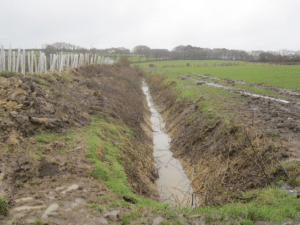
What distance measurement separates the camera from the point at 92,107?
470 inches

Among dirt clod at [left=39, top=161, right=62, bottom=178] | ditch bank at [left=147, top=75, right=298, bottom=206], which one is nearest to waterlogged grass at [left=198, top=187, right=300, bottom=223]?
ditch bank at [left=147, top=75, right=298, bottom=206]

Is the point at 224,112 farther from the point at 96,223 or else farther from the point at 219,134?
the point at 96,223

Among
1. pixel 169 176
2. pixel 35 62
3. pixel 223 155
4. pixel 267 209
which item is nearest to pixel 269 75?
pixel 223 155

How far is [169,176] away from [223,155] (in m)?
2.92

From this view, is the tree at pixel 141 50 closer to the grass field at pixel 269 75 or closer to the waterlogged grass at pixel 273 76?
the grass field at pixel 269 75

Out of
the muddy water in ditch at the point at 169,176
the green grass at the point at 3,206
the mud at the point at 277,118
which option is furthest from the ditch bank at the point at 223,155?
the green grass at the point at 3,206

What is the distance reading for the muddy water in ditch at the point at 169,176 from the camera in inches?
322

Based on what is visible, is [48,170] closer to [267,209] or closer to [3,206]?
[3,206]

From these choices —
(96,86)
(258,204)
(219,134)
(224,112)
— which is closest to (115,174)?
(258,204)

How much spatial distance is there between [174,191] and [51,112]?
645 cm

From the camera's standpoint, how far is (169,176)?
10.1m

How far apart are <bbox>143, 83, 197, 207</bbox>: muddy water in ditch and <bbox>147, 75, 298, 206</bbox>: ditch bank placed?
0.37m

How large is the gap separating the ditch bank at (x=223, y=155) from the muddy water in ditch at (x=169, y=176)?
371 mm

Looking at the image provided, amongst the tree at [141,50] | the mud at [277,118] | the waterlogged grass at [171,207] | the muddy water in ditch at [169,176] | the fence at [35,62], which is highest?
the tree at [141,50]
